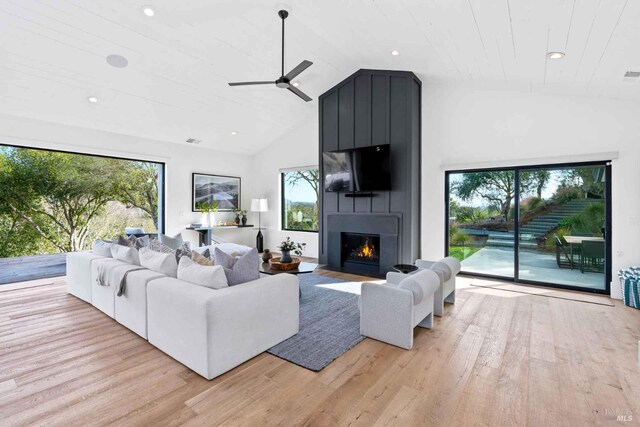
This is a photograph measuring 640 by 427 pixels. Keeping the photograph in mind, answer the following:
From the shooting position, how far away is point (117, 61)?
13.1 ft

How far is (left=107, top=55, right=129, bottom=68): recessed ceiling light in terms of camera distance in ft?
12.8

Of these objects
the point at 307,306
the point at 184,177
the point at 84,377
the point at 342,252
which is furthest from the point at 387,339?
the point at 184,177

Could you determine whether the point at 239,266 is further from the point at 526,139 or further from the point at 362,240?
the point at 526,139

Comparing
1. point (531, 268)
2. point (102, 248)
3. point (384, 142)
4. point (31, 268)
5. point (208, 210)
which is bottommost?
point (31, 268)

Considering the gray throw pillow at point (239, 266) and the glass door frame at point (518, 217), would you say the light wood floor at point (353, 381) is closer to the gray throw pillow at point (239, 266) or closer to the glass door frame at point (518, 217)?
the gray throw pillow at point (239, 266)

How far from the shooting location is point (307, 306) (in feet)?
12.1

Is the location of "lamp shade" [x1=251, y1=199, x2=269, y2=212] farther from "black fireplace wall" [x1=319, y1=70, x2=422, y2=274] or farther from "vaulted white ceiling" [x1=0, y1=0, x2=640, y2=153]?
"vaulted white ceiling" [x1=0, y1=0, x2=640, y2=153]

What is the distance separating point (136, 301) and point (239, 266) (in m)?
1.13

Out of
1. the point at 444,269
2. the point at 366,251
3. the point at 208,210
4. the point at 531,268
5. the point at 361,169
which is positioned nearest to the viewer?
the point at 444,269

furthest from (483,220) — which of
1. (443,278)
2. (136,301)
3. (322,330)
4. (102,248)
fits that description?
(102,248)

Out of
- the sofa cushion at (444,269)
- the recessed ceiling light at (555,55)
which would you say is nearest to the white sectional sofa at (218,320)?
the sofa cushion at (444,269)

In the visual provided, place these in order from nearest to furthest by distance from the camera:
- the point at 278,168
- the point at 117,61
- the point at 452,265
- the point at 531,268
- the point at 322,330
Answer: the point at 322,330
the point at 452,265
the point at 117,61
the point at 531,268
the point at 278,168

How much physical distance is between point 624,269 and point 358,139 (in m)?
4.21

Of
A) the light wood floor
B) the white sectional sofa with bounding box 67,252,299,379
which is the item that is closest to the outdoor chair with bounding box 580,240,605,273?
the light wood floor
